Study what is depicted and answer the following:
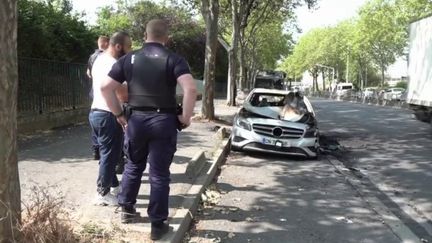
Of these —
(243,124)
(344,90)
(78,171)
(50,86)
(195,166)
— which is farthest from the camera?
(344,90)

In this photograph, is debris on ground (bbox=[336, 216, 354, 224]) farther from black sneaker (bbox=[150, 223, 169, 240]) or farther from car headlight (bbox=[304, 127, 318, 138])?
car headlight (bbox=[304, 127, 318, 138])

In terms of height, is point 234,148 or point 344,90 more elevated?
point 344,90

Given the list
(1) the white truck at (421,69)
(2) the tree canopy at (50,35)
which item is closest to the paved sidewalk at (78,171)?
(2) the tree canopy at (50,35)

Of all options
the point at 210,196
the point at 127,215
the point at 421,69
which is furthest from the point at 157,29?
the point at 421,69

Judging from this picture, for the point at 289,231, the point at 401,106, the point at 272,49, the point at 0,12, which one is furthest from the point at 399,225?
the point at 272,49

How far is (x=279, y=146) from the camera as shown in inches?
458

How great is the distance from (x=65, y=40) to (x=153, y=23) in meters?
12.1

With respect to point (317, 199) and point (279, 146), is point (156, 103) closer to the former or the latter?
point (317, 199)

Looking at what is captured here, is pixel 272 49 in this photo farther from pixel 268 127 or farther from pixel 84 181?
pixel 84 181

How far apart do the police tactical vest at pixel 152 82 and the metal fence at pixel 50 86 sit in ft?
26.3

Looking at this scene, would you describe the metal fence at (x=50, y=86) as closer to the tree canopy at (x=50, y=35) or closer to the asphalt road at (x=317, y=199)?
the tree canopy at (x=50, y=35)

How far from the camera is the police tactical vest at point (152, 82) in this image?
4.95m

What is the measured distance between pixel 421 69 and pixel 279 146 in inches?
293

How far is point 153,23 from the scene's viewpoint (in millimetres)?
5098
